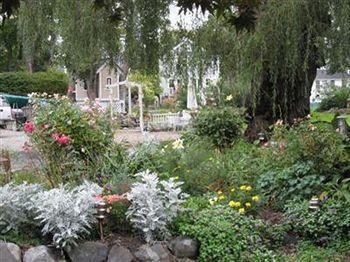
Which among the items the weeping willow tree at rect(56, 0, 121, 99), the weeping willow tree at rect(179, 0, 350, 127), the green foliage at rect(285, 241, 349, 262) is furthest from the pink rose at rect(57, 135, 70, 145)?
the green foliage at rect(285, 241, 349, 262)

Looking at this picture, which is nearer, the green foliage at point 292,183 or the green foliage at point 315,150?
the green foliage at point 292,183

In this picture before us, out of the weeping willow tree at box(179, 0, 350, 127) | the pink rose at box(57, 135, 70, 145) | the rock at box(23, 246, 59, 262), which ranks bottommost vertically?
the rock at box(23, 246, 59, 262)

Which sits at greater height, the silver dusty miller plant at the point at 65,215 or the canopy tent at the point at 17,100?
the canopy tent at the point at 17,100

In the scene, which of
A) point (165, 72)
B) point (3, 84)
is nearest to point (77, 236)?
point (165, 72)

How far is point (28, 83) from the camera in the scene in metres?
33.7

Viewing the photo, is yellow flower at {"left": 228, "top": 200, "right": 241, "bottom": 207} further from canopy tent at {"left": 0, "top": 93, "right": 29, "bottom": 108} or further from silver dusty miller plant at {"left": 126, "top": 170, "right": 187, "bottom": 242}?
canopy tent at {"left": 0, "top": 93, "right": 29, "bottom": 108}

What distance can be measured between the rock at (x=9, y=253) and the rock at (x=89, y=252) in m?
0.38

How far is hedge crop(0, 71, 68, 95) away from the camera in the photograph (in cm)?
3356

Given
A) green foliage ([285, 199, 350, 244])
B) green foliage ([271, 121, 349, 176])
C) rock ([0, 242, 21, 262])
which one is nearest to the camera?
rock ([0, 242, 21, 262])

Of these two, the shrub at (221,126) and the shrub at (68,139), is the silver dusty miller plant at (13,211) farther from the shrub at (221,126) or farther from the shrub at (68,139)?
the shrub at (221,126)

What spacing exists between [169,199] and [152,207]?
0.70 feet

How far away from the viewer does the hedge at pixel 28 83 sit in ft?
110

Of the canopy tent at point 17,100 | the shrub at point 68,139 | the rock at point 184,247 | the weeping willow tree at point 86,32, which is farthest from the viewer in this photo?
the canopy tent at point 17,100

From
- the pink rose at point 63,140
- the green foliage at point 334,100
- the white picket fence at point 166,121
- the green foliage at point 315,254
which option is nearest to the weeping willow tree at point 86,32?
the pink rose at point 63,140
